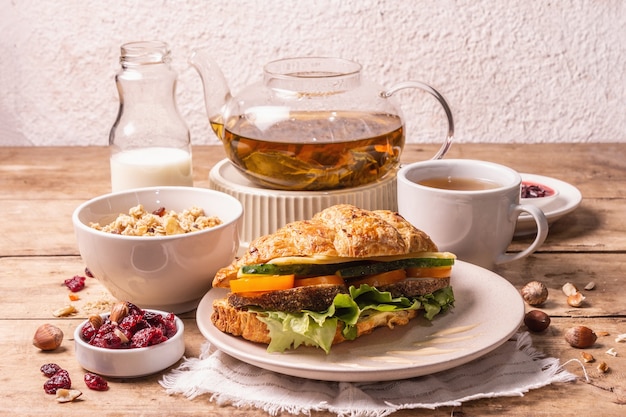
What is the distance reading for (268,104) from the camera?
5.31ft

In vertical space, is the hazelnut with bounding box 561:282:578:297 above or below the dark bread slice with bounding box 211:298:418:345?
below

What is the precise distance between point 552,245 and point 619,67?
113cm

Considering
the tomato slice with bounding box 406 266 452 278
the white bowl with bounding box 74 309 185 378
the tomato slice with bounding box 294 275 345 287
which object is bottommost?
the white bowl with bounding box 74 309 185 378

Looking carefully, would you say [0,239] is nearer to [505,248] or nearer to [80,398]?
[80,398]

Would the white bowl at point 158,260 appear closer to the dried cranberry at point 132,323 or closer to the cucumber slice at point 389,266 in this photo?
the dried cranberry at point 132,323

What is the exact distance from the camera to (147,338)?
117 cm

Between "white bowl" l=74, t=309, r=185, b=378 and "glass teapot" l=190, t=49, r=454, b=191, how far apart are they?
0.49m

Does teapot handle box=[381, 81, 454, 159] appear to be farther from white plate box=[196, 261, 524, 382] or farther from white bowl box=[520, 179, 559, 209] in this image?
white plate box=[196, 261, 524, 382]

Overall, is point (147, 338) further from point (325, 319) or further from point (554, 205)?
point (554, 205)

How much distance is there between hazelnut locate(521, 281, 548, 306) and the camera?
4.60 feet

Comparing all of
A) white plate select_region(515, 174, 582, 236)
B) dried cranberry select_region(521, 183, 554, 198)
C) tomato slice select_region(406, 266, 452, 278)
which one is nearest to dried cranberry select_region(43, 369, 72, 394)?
tomato slice select_region(406, 266, 452, 278)

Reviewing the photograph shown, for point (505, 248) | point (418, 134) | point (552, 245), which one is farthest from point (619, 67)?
point (505, 248)

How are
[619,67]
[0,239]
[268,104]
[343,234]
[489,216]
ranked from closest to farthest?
[343,234], [489,216], [268,104], [0,239], [619,67]

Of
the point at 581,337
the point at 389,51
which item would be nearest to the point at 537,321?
the point at 581,337
